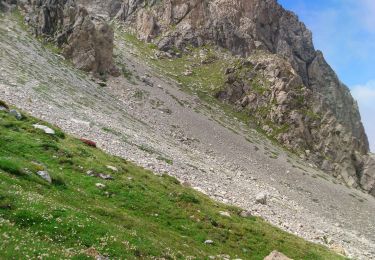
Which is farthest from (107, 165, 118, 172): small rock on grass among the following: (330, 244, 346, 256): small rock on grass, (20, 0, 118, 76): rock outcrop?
(20, 0, 118, 76): rock outcrop

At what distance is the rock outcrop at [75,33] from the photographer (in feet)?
329

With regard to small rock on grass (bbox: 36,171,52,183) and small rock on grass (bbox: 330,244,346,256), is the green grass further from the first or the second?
small rock on grass (bbox: 330,244,346,256)

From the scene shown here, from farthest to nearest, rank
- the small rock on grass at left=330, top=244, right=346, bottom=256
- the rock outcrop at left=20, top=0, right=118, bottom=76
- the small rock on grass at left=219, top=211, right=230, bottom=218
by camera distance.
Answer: the rock outcrop at left=20, top=0, right=118, bottom=76 → the small rock on grass at left=330, top=244, right=346, bottom=256 → the small rock on grass at left=219, top=211, right=230, bottom=218

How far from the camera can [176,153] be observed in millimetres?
60750

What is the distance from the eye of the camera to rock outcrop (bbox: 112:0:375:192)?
123m

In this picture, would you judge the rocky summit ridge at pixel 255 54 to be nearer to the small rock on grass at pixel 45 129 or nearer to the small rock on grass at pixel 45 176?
the small rock on grass at pixel 45 129

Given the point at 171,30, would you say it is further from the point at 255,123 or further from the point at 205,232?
the point at 205,232

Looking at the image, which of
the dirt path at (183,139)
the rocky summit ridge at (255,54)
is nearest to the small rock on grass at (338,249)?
the dirt path at (183,139)

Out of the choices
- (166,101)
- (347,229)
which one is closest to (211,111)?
(166,101)

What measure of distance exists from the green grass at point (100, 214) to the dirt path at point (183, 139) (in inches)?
346

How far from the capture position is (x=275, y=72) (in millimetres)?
136125

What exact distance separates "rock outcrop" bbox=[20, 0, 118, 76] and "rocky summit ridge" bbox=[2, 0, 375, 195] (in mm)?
231

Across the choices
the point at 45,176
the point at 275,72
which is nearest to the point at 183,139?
the point at 45,176

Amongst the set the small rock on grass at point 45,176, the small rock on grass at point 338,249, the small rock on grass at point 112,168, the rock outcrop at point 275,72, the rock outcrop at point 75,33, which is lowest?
the small rock on grass at point 45,176
